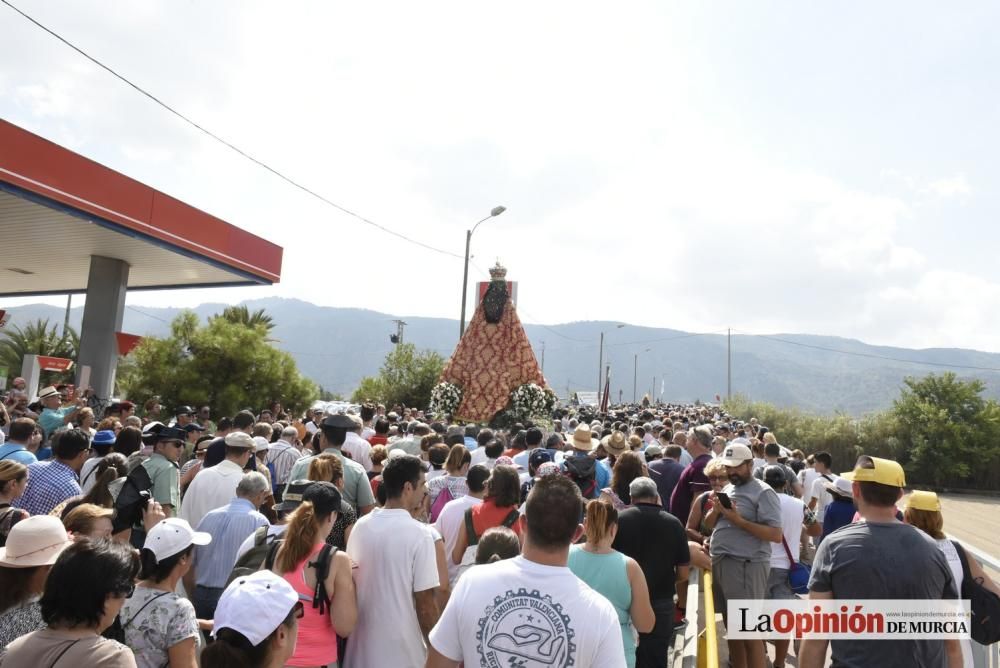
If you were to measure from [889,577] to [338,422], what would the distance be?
4635 mm

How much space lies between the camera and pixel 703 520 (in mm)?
5488

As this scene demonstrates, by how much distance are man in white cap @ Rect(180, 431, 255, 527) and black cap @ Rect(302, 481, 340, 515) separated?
228 centimetres

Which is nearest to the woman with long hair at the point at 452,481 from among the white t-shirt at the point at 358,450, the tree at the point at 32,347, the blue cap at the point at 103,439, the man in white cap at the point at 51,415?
the white t-shirt at the point at 358,450

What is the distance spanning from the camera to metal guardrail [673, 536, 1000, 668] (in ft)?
13.6

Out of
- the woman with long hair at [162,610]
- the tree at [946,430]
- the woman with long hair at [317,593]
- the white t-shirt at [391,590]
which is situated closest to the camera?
the woman with long hair at [162,610]

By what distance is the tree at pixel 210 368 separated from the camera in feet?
54.1

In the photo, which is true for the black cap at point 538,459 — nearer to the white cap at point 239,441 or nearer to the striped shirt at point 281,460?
the striped shirt at point 281,460

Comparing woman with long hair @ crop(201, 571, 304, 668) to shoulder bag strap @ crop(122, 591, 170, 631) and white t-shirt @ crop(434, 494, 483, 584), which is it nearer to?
shoulder bag strap @ crop(122, 591, 170, 631)

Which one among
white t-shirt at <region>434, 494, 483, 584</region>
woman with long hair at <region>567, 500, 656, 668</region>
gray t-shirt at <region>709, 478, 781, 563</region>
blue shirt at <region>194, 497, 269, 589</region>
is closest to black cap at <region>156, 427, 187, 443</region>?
blue shirt at <region>194, 497, 269, 589</region>

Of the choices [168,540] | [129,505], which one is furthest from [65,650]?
[129,505]

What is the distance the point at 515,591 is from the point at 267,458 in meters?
6.22

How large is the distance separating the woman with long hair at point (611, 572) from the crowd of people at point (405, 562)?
0.4 inches

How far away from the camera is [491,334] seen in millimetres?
20016

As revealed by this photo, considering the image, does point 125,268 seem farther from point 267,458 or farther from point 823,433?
point 823,433
